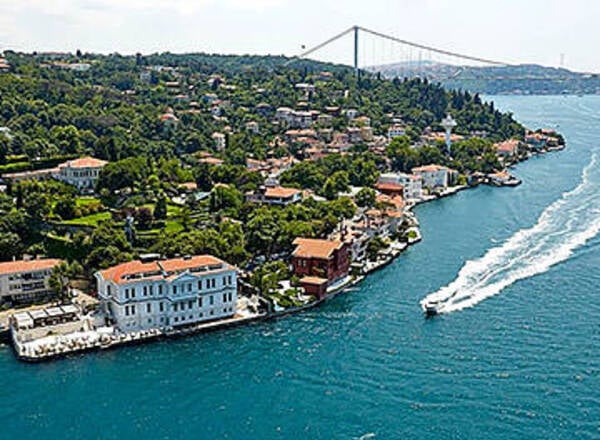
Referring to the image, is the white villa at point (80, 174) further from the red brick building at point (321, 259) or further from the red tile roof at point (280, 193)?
the red brick building at point (321, 259)

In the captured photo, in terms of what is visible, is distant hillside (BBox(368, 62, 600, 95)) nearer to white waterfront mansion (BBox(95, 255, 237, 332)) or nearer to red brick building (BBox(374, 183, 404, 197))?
red brick building (BBox(374, 183, 404, 197))

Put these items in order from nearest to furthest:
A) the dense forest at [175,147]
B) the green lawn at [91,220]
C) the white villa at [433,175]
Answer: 1. the dense forest at [175,147]
2. the green lawn at [91,220]
3. the white villa at [433,175]

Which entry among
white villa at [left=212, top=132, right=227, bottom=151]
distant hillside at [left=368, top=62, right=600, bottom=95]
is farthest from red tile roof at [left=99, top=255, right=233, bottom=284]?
distant hillside at [left=368, top=62, right=600, bottom=95]

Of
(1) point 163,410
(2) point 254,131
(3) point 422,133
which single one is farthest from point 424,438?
(3) point 422,133

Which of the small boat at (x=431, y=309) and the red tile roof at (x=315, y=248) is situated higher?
the red tile roof at (x=315, y=248)

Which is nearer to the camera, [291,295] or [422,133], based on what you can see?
[291,295]

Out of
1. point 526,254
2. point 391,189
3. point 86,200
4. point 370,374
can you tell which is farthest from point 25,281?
point 391,189

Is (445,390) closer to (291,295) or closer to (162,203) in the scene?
(291,295)

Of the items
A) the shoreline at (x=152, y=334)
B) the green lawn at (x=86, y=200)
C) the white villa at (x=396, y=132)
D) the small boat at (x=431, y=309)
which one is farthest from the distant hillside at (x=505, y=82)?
the small boat at (x=431, y=309)
